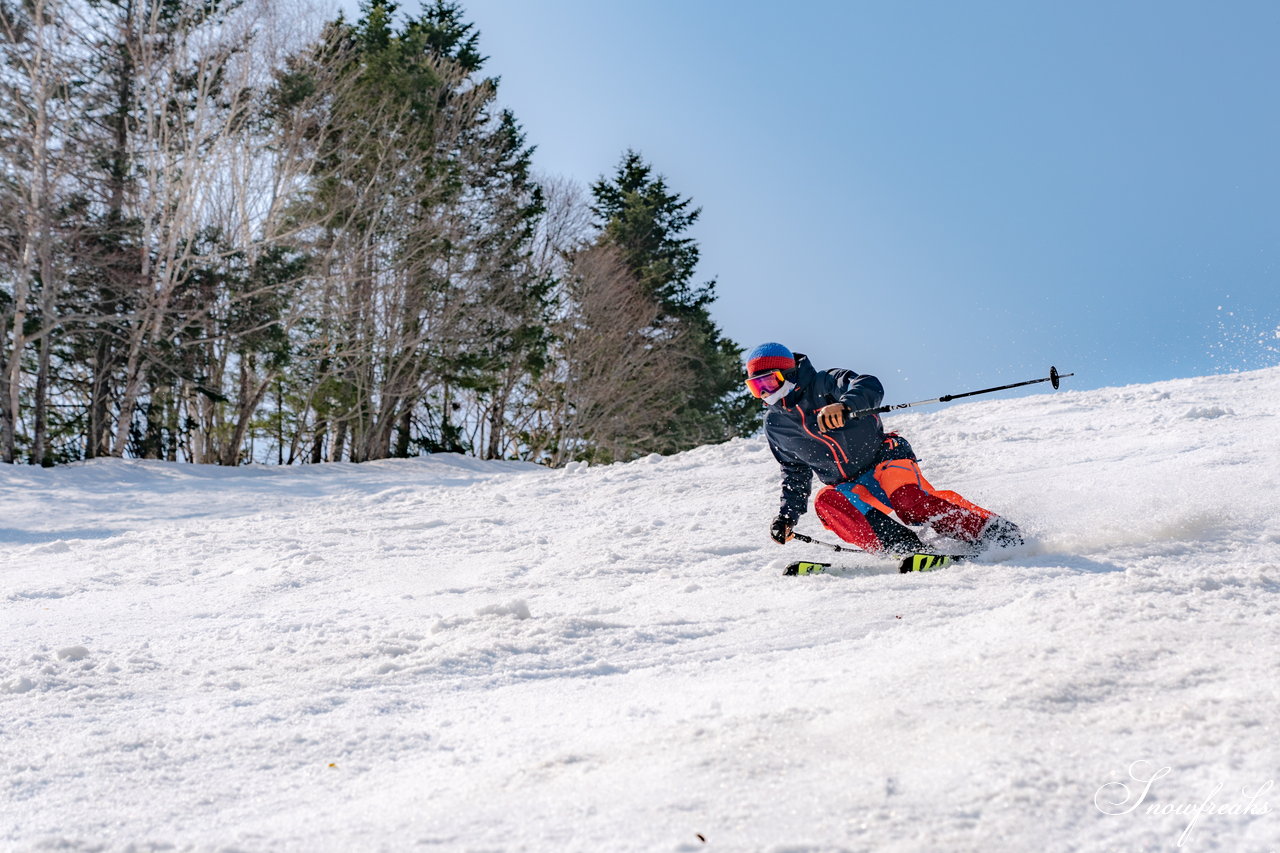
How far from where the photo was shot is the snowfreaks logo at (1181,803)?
188 centimetres

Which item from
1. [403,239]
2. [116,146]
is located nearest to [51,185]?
[116,146]

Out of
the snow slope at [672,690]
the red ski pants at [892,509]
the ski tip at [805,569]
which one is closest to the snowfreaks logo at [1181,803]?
the snow slope at [672,690]

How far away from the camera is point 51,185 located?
584 inches

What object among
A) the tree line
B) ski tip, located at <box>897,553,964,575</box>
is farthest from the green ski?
the tree line

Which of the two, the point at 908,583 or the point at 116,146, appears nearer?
the point at 908,583

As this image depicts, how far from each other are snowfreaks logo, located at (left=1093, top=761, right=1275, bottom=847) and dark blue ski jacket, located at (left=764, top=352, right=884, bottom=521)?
127 inches

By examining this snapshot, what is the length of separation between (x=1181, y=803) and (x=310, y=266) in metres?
→ 18.3

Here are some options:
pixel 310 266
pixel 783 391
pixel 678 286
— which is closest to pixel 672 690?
pixel 783 391

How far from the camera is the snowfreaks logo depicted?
1.88 metres

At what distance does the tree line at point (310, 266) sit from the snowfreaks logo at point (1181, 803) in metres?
16.7

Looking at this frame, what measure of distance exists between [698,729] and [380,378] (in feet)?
65.1

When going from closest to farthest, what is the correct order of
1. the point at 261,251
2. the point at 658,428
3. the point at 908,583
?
the point at 908,583
the point at 261,251
the point at 658,428

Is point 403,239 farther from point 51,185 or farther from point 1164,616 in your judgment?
point 1164,616

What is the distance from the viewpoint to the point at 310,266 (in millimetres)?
18000
